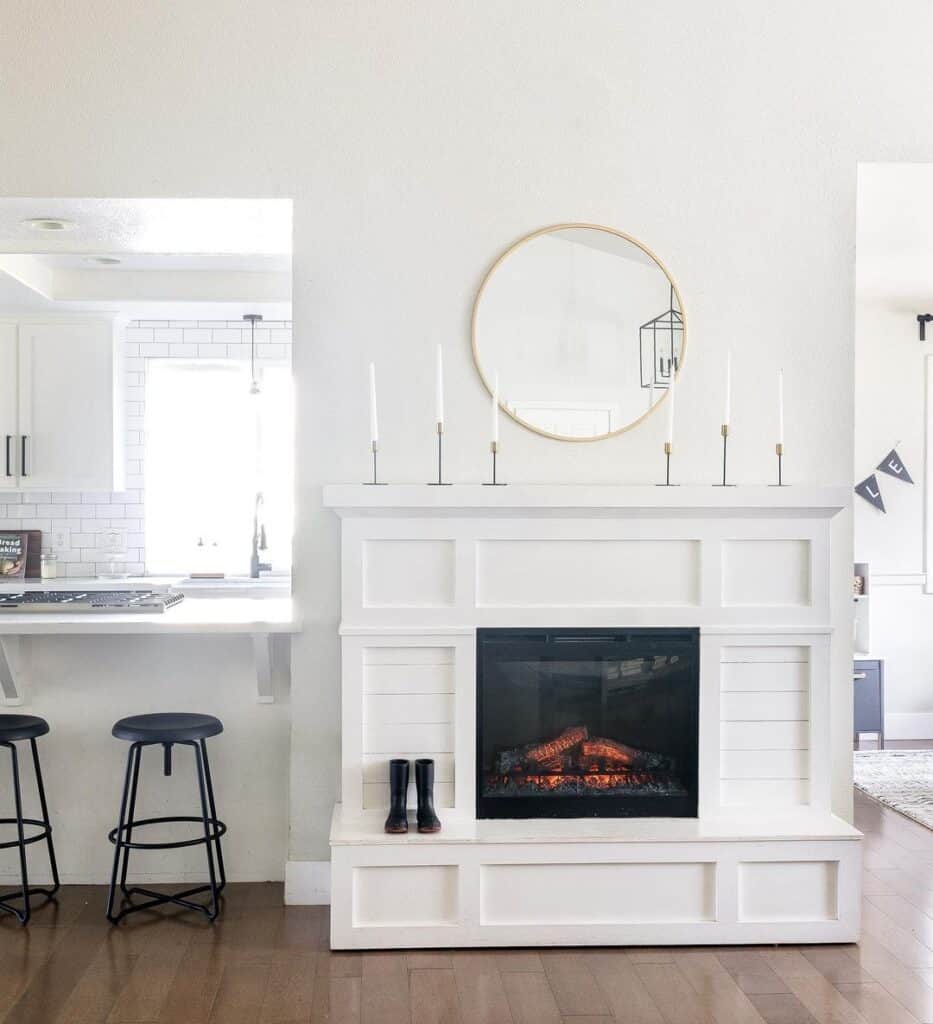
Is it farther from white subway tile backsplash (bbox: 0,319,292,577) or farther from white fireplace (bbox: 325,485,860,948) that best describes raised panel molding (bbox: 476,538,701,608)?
white subway tile backsplash (bbox: 0,319,292,577)

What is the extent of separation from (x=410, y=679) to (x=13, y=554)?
3.83 m

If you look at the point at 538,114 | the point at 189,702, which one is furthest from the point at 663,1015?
the point at 538,114

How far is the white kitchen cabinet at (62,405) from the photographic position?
628cm

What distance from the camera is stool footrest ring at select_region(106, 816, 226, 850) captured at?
3.63 meters

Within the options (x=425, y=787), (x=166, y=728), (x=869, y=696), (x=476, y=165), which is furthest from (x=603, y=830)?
(x=869, y=696)

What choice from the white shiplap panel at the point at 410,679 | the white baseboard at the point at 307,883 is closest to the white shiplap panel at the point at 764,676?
the white shiplap panel at the point at 410,679

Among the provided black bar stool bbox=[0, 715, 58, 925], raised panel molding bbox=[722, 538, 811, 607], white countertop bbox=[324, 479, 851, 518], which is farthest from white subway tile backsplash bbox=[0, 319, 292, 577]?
raised panel molding bbox=[722, 538, 811, 607]

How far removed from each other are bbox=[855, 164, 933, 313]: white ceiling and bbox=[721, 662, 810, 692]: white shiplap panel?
1665mm

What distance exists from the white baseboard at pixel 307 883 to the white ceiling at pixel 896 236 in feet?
9.56

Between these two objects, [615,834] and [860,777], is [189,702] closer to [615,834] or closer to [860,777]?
[615,834]

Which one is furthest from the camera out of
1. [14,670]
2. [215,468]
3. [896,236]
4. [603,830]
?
[215,468]

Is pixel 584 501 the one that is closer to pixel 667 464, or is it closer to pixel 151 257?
pixel 667 464

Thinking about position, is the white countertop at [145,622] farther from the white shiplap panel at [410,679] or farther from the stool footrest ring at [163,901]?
the stool footrest ring at [163,901]

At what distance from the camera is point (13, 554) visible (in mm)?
6559
